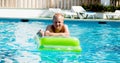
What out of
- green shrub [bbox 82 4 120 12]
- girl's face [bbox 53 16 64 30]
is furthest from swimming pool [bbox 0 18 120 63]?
green shrub [bbox 82 4 120 12]

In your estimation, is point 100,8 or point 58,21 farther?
point 100,8

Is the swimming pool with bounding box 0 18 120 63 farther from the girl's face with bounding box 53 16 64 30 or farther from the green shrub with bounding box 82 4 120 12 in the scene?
the green shrub with bounding box 82 4 120 12

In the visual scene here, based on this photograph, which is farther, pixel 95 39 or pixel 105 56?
pixel 95 39

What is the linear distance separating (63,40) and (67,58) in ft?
2.18

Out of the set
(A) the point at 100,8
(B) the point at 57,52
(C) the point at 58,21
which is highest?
(C) the point at 58,21

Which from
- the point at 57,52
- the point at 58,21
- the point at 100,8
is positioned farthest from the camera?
the point at 100,8

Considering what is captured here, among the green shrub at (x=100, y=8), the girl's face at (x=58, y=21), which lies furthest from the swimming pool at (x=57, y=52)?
the green shrub at (x=100, y=8)

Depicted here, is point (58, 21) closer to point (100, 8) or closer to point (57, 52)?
point (57, 52)

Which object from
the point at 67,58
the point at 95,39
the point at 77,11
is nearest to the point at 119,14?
the point at 77,11

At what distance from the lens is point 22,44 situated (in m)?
9.75

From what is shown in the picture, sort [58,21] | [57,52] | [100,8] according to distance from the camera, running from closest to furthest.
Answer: [58,21], [57,52], [100,8]

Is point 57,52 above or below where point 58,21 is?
below

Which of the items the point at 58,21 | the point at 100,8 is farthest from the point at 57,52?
the point at 100,8

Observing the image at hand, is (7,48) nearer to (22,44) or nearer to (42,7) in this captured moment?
(22,44)
